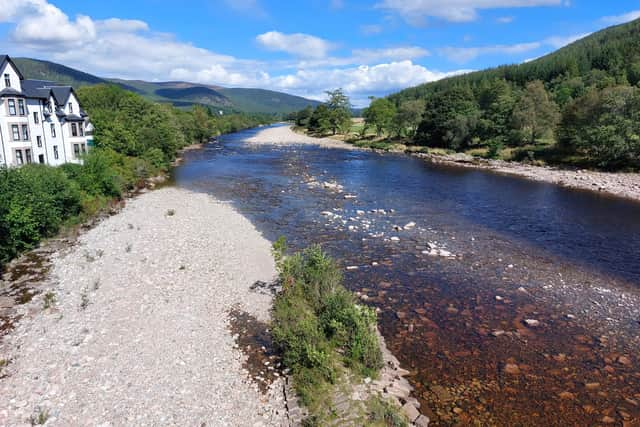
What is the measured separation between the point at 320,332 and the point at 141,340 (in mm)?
5870

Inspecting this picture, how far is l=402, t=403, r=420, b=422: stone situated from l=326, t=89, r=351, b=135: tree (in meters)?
121

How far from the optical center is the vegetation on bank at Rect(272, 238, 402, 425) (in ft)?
34.8

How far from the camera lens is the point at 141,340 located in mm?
12891

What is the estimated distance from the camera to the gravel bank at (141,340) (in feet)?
32.6

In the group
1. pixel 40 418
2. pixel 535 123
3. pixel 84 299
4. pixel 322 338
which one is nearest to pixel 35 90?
pixel 84 299

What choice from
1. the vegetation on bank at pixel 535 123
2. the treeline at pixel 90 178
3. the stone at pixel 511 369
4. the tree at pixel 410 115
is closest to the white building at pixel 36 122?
the treeline at pixel 90 178

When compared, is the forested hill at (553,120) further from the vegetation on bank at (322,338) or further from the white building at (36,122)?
the white building at (36,122)

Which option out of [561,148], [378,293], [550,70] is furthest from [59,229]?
[550,70]

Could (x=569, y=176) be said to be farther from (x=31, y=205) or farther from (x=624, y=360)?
(x=31, y=205)

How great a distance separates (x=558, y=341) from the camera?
45.4 ft

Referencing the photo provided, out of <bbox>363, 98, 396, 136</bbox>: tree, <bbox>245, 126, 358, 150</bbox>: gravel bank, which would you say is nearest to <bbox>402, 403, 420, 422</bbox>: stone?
<bbox>245, 126, 358, 150</bbox>: gravel bank

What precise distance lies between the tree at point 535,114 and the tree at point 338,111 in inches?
2601

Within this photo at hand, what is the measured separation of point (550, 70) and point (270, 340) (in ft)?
512

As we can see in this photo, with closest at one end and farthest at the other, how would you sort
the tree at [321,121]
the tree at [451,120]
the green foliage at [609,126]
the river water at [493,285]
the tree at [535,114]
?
the river water at [493,285] → the green foliage at [609,126] → the tree at [535,114] → the tree at [451,120] → the tree at [321,121]
